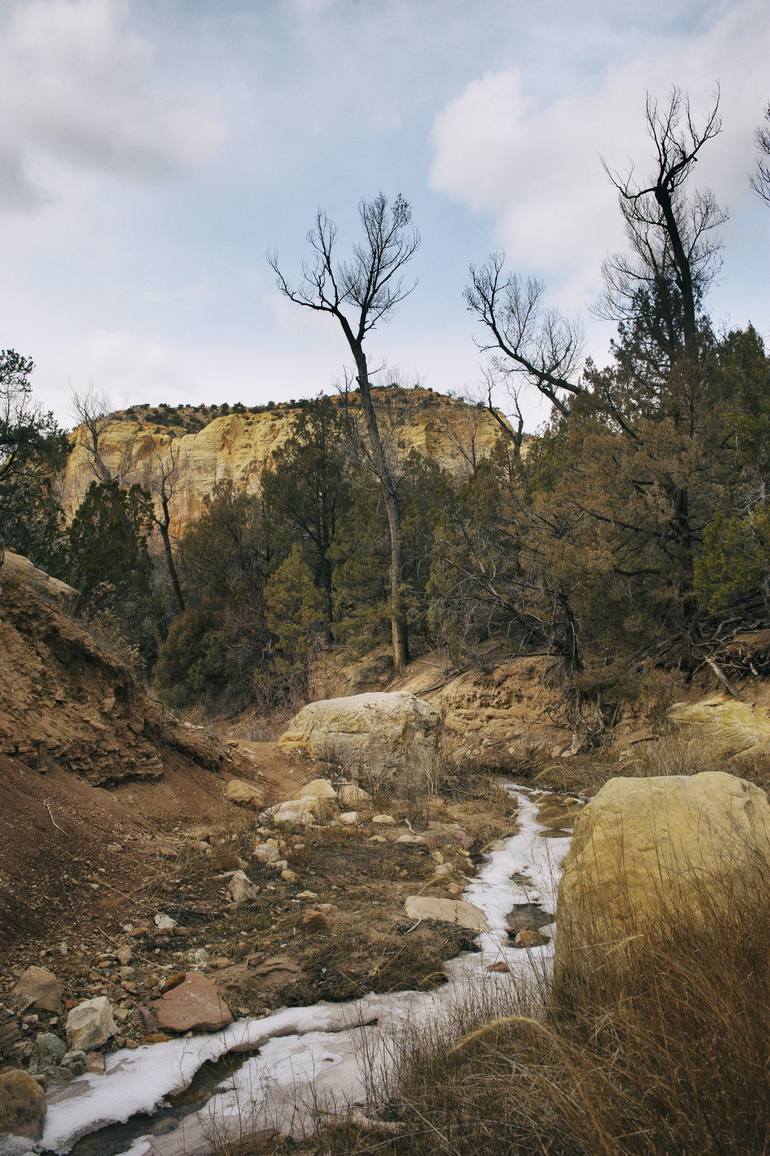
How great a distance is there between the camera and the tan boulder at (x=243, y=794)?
7.14 m

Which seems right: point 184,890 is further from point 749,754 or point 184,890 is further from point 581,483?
point 581,483

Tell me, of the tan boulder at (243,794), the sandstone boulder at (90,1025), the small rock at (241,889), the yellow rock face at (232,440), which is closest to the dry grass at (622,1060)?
the sandstone boulder at (90,1025)

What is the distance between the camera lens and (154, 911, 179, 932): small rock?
4.07 meters

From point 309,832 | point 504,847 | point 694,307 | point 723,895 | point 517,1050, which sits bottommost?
point 504,847

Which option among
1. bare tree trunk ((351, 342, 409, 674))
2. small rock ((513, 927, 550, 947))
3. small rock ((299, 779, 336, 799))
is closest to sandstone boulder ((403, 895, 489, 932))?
small rock ((513, 927, 550, 947))

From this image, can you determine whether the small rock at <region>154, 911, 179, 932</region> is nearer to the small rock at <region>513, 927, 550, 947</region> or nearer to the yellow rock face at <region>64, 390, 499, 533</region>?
the small rock at <region>513, 927, 550, 947</region>

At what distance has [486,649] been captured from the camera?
14781 millimetres

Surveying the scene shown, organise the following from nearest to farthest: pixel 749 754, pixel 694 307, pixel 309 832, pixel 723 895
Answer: pixel 723 895 → pixel 309 832 → pixel 749 754 → pixel 694 307

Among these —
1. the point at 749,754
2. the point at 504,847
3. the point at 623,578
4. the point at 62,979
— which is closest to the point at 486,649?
the point at 623,578

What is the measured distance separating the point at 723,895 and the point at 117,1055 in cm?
253

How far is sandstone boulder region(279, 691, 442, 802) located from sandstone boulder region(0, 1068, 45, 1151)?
21.5 feet

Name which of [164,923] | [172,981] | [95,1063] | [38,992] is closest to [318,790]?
[164,923]

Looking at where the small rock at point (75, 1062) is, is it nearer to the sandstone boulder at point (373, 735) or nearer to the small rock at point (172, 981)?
the small rock at point (172, 981)

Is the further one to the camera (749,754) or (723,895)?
(749,754)
